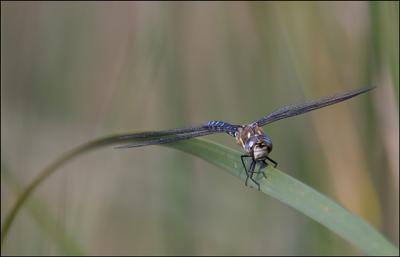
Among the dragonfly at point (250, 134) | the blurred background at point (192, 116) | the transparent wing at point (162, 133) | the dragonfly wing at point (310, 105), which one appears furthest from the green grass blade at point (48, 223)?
the dragonfly wing at point (310, 105)

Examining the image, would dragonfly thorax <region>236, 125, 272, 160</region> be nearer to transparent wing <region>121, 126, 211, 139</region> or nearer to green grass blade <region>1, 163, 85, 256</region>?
transparent wing <region>121, 126, 211, 139</region>

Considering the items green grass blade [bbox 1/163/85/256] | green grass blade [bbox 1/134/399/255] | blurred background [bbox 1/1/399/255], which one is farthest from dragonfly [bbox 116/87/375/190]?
green grass blade [bbox 1/163/85/256]

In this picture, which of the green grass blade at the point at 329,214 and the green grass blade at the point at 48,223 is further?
the green grass blade at the point at 48,223

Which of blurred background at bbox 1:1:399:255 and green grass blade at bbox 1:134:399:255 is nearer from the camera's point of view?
green grass blade at bbox 1:134:399:255

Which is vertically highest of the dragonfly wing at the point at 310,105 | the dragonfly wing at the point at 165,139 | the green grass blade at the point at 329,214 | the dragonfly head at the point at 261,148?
the dragonfly wing at the point at 310,105

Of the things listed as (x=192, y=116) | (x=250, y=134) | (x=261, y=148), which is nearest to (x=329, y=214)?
(x=261, y=148)

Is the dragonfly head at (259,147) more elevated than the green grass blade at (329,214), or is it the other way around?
the dragonfly head at (259,147)

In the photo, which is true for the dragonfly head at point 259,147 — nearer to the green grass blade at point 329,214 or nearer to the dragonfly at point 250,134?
the dragonfly at point 250,134
